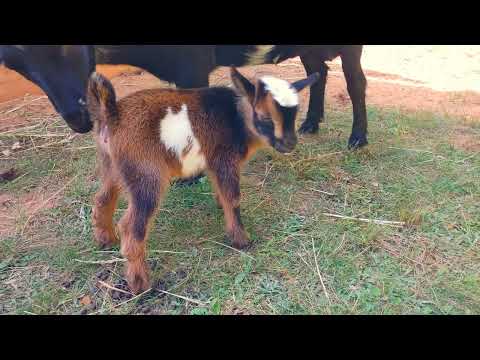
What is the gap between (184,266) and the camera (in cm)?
266

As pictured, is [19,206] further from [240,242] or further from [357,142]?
[357,142]

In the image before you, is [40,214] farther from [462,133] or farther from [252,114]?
[462,133]

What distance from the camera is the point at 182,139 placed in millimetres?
2473

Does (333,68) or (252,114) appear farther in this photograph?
(333,68)

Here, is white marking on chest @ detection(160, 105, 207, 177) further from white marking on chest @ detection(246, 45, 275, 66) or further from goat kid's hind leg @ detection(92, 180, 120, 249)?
white marking on chest @ detection(246, 45, 275, 66)

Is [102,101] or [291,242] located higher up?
[102,101]

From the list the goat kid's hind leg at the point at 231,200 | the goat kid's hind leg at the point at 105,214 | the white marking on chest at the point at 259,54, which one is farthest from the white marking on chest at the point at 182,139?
the white marking on chest at the point at 259,54

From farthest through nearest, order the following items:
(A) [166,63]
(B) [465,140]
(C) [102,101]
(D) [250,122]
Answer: (B) [465,140]
(A) [166,63]
(D) [250,122]
(C) [102,101]

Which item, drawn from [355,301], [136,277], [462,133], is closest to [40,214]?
[136,277]

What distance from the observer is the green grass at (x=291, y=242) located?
242 centimetres

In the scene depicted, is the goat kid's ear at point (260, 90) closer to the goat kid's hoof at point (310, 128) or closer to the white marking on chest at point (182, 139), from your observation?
the white marking on chest at point (182, 139)

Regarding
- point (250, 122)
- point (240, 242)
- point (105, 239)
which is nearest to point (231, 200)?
point (240, 242)

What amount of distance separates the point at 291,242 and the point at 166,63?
5.04 feet
